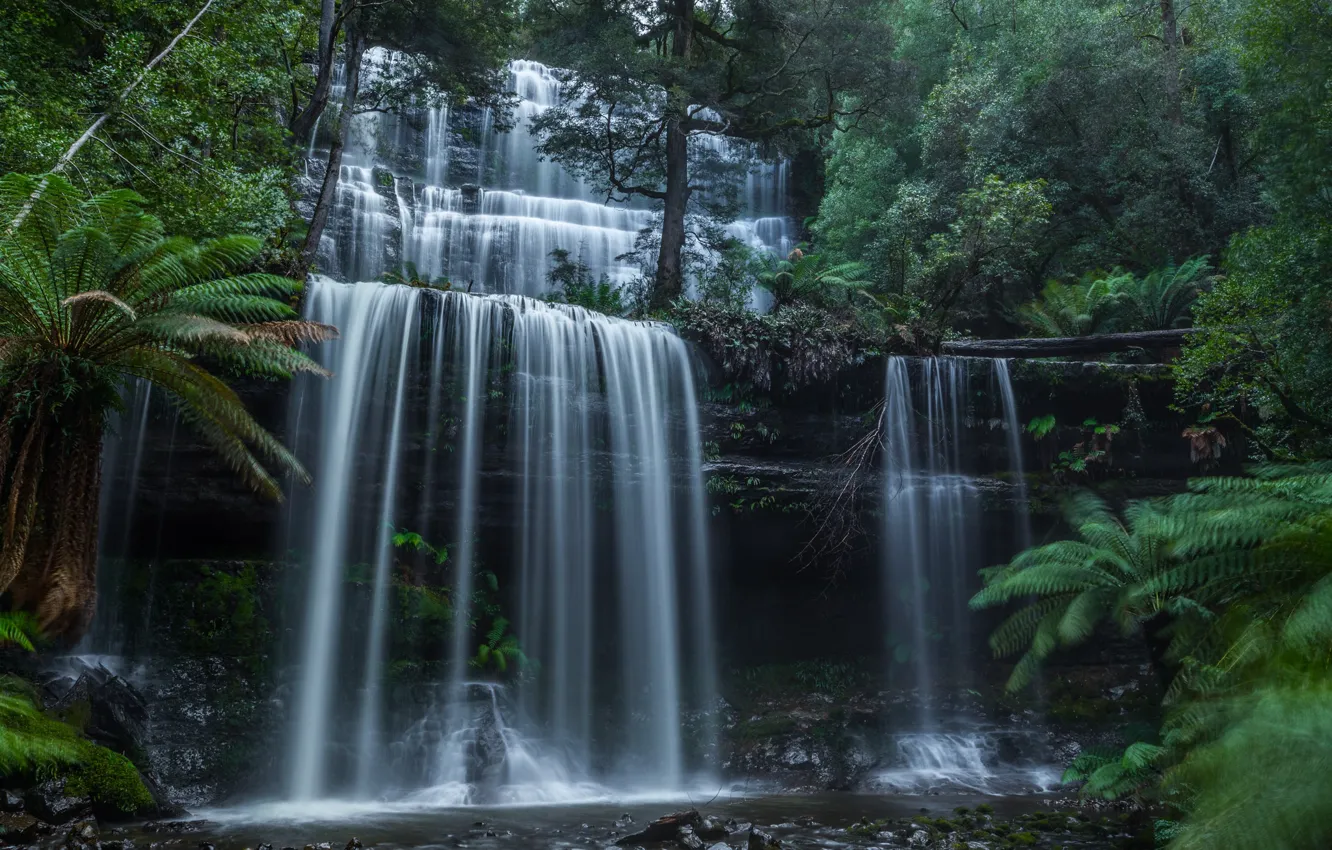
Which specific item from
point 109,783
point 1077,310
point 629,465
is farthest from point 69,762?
point 1077,310

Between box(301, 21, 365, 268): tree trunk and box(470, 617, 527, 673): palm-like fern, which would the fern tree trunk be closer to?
box(470, 617, 527, 673): palm-like fern

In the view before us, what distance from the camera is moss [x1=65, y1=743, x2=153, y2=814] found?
7.95 metres

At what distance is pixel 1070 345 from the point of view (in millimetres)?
15305

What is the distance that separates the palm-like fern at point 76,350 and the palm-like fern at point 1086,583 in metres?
7.44

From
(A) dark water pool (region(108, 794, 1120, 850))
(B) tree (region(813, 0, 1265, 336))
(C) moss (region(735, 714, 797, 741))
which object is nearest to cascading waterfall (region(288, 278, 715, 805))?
(C) moss (region(735, 714, 797, 741))

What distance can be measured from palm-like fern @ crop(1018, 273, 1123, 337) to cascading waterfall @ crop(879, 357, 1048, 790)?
2.97m

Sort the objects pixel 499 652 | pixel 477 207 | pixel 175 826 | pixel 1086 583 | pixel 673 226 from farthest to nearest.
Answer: pixel 477 207
pixel 673 226
pixel 499 652
pixel 1086 583
pixel 175 826

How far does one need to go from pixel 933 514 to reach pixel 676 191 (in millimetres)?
8250

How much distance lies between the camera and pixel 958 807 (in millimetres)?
9258

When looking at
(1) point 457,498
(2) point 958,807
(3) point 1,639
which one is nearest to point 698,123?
(1) point 457,498

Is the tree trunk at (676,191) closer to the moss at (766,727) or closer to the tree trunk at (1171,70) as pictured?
the moss at (766,727)

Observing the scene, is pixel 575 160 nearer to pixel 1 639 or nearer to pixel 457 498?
pixel 457 498

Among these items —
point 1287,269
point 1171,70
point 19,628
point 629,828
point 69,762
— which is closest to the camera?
point 19,628

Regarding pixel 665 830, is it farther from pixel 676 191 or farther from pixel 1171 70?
pixel 1171 70
